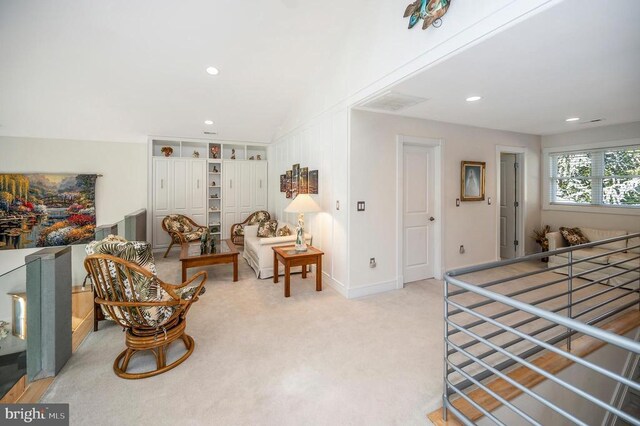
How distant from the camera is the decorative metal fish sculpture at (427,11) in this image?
2.08 metres

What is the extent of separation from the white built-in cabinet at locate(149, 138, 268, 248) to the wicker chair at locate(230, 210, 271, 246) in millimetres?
406

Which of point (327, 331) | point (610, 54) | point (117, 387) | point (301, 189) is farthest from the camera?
point (301, 189)

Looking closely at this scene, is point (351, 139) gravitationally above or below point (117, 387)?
above

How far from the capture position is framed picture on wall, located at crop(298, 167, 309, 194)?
462 cm

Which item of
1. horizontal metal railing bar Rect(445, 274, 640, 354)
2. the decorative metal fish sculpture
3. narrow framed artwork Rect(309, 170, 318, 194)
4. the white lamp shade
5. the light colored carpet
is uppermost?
the decorative metal fish sculpture

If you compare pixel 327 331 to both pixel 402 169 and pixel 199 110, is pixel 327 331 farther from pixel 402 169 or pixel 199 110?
pixel 199 110

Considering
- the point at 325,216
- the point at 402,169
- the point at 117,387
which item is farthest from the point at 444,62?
the point at 117,387

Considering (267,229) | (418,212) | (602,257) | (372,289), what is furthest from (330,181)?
(602,257)

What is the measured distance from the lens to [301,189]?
4781mm

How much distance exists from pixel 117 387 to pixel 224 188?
5010mm

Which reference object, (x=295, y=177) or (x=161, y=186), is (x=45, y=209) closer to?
(x=161, y=186)

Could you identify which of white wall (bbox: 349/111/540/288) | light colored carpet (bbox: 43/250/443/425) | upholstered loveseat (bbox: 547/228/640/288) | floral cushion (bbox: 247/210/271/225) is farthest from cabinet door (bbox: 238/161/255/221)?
upholstered loveseat (bbox: 547/228/640/288)

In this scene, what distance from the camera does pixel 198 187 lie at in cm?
631

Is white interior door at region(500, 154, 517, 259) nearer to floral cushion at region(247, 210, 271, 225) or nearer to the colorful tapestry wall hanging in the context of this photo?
floral cushion at region(247, 210, 271, 225)
